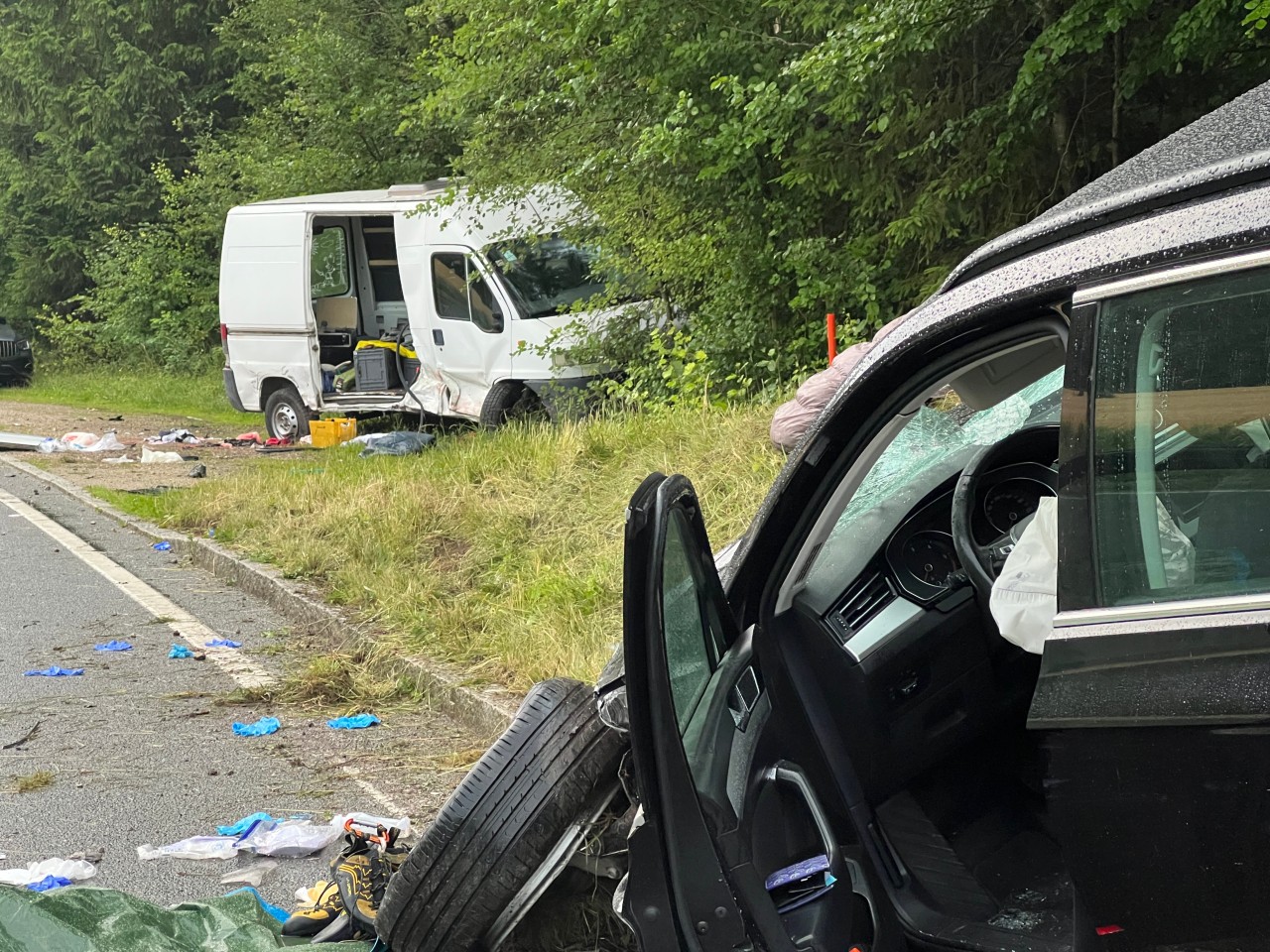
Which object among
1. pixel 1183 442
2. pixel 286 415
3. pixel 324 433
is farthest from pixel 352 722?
pixel 286 415

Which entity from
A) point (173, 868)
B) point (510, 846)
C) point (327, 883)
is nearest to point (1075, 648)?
point (510, 846)

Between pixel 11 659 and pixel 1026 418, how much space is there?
5.44m

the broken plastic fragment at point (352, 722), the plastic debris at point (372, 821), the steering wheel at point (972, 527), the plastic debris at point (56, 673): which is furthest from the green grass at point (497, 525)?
the steering wheel at point (972, 527)

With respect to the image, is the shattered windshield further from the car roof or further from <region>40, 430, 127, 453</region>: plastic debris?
<region>40, 430, 127, 453</region>: plastic debris

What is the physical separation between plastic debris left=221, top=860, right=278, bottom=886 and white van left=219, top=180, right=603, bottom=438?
9059 mm

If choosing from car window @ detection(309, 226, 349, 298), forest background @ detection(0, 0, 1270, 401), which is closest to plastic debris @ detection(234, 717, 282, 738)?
forest background @ detection(0, 0, 1270, 401)

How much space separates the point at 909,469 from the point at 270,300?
1414 centimetres

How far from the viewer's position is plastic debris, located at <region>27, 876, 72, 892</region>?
3.90 meters

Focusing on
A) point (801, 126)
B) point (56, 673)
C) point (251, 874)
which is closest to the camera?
point (251, 874)

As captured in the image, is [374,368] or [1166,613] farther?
[374,368]

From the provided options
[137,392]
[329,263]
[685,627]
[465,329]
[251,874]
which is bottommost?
[251,874]

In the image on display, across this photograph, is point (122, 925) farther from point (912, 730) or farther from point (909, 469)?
point (909, 469)

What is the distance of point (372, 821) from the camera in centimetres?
431

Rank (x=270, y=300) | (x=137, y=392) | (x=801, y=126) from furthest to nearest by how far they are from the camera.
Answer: (x=137, y=392) < (x=270, y=300) < (x=801, y=126)
